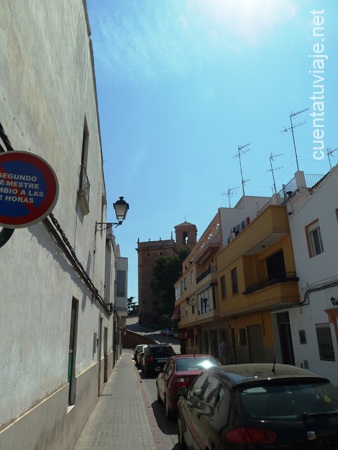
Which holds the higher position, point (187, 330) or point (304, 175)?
point (304, 175)

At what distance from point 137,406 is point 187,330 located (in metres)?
29.8

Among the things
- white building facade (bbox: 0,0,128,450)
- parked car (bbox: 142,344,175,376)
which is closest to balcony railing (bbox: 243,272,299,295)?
parked car (bbox: 142,344,175,376)

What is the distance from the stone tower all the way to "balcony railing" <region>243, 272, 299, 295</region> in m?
53.7

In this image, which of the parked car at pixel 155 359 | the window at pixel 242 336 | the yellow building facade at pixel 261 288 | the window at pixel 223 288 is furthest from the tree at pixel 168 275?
the parked car at pixel 155 359

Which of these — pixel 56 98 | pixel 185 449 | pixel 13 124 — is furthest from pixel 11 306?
pixel 185 449

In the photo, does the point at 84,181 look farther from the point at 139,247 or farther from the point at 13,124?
the point at 139,247

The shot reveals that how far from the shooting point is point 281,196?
17.3m

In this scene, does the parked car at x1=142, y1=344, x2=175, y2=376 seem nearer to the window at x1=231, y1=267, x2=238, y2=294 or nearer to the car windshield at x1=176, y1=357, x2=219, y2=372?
the window at x1=231, y1=267, x2=238, y2=294

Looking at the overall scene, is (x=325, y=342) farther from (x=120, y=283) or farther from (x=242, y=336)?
(x=120, y=283)

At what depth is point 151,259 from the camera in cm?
7800

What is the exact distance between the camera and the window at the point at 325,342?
1214cm

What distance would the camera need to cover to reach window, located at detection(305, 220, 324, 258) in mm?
13086

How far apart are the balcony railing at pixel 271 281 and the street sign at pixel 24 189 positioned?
1343cm

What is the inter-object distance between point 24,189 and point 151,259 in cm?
7588
